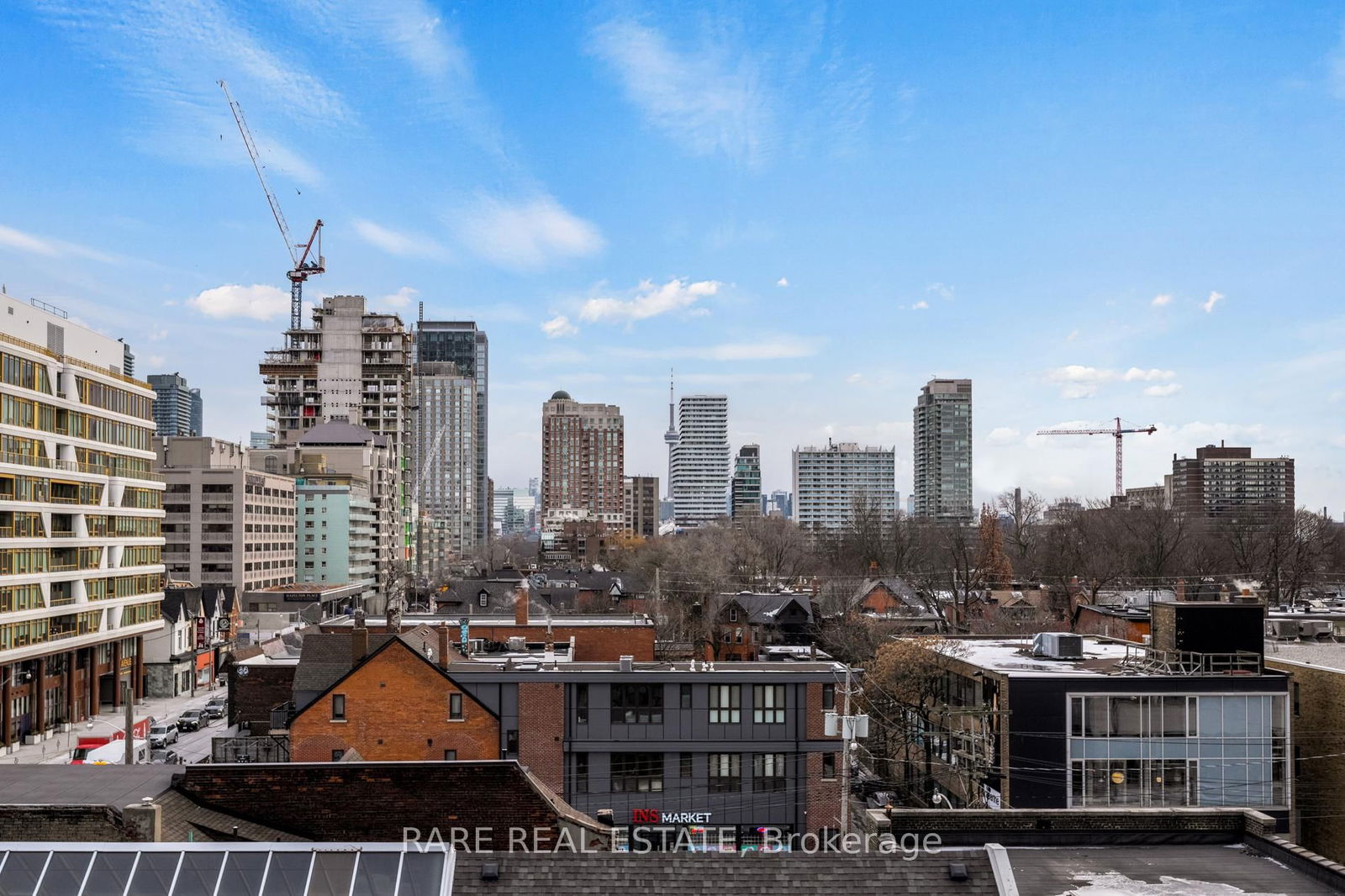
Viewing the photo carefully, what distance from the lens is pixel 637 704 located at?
113 feet

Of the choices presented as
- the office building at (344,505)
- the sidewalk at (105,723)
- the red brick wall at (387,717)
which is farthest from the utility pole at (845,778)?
the office building at (344,505)

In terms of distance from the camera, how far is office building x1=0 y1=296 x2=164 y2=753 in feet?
173

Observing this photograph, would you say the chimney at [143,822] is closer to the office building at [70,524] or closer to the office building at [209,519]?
the office building at [70,524]

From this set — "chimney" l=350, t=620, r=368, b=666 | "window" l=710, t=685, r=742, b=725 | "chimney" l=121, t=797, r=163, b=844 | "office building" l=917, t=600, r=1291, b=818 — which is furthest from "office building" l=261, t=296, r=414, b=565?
"chimney" l=121, t=797, r=163, b=844

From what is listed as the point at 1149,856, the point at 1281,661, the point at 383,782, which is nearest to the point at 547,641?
the point at 383,782

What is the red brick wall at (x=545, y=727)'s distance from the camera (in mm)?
33844

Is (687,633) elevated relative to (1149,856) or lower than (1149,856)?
lower

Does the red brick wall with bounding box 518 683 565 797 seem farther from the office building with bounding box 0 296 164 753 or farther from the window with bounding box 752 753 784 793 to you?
the office building with bounding box 0 296 164 753

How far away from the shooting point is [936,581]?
313 ft

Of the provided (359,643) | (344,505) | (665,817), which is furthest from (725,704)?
(344,505)

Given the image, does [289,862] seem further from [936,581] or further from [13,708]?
[936,581]

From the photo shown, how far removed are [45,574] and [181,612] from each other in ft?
62.5

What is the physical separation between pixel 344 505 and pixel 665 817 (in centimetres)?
10022

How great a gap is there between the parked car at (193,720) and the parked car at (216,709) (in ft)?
1.45
